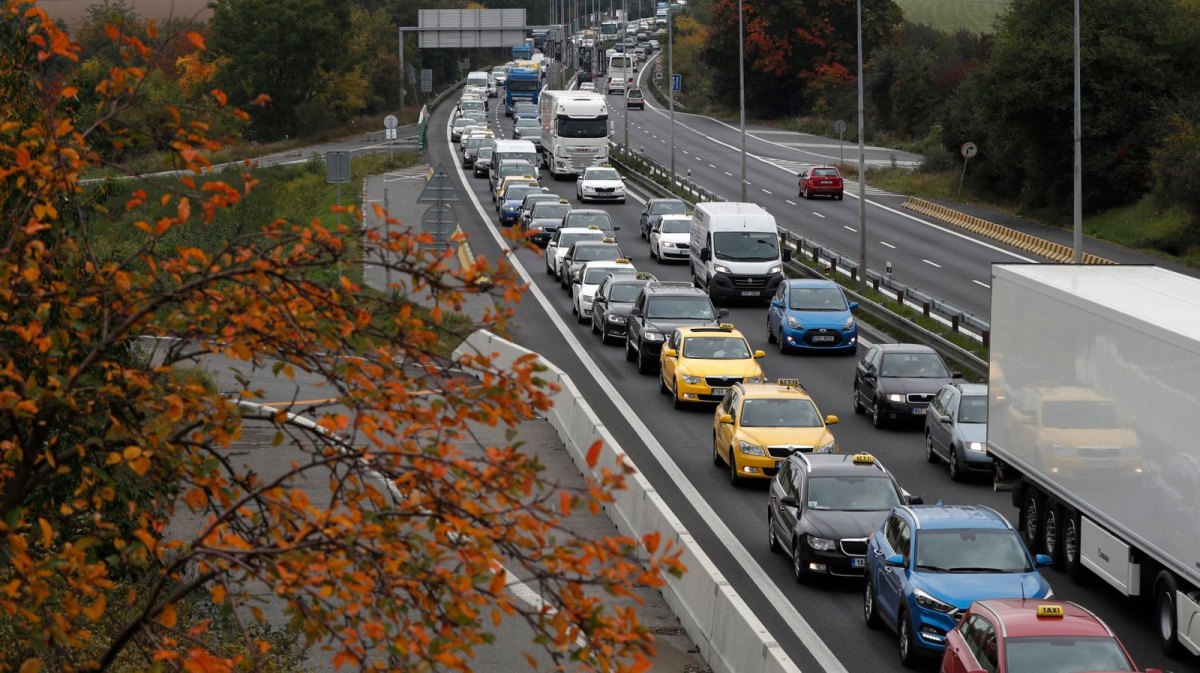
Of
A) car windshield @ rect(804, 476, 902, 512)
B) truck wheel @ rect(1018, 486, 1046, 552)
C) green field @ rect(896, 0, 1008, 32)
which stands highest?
green field @ rect(896, 0, 1008, 32)

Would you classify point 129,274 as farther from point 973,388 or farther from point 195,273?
point 973,388

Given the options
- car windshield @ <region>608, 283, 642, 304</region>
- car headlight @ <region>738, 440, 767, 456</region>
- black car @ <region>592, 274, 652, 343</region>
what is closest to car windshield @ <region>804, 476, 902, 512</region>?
car headlight @ <region>738, 440, 767, 456</region>

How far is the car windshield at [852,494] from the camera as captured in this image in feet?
65.0

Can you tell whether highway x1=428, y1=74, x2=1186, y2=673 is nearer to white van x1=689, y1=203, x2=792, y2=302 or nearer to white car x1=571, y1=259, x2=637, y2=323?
white car x1=571, y1=259, x2=637, y2=323

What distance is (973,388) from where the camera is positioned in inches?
1018

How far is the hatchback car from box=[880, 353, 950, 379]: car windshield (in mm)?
2300

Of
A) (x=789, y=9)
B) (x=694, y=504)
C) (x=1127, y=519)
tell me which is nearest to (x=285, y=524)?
(x=1127, y=519)

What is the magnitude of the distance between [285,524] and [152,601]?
70cm

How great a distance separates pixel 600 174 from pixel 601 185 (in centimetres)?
82

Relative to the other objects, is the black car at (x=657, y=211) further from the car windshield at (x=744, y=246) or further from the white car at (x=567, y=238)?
the car windshield at (x=744, y=246)

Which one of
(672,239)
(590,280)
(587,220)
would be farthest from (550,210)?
(590,280)

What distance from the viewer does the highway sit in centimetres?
1778

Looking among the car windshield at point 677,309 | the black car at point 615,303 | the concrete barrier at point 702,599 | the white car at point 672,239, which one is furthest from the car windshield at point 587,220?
the concrete barrier at point 702,599

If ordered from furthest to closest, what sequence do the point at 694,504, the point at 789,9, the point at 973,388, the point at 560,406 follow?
the point at 789,9 < the point at 560,406 < the point at 973,388 < the point at 694,504
